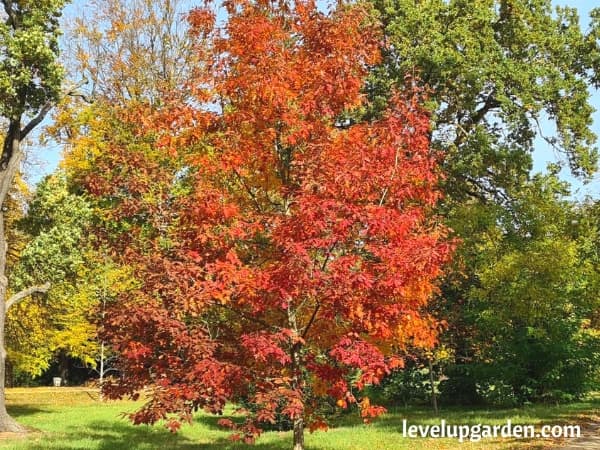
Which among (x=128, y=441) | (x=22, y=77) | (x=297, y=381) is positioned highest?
(x=22, y=77)

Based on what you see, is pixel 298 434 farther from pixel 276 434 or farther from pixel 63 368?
pixel 63 368

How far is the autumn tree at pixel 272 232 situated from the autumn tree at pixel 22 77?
9.38m

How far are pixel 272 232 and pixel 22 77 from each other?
475 inches

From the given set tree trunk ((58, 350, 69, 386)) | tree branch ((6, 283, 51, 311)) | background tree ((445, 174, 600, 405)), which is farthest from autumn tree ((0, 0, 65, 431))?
tree trunk ((58, 350, 69, 386))

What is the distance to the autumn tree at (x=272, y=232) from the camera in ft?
22.0

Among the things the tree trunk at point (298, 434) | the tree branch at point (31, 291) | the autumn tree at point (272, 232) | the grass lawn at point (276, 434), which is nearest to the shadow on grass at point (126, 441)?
the grass lawn at point (276, 434)

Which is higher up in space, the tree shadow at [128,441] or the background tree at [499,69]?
the background tree at [499,69]

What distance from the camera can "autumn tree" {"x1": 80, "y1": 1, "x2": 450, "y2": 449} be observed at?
6719 millimetres

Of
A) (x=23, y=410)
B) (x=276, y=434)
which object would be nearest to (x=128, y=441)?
(x=276, y=434)

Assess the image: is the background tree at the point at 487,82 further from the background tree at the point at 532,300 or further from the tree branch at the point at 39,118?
the tree branch at the point at 39,118

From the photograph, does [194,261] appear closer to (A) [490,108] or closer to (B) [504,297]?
(B) [504,297]

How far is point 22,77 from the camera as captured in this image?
16.3 meters

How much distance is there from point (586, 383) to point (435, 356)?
4.27 m

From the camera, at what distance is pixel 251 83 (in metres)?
7.93
